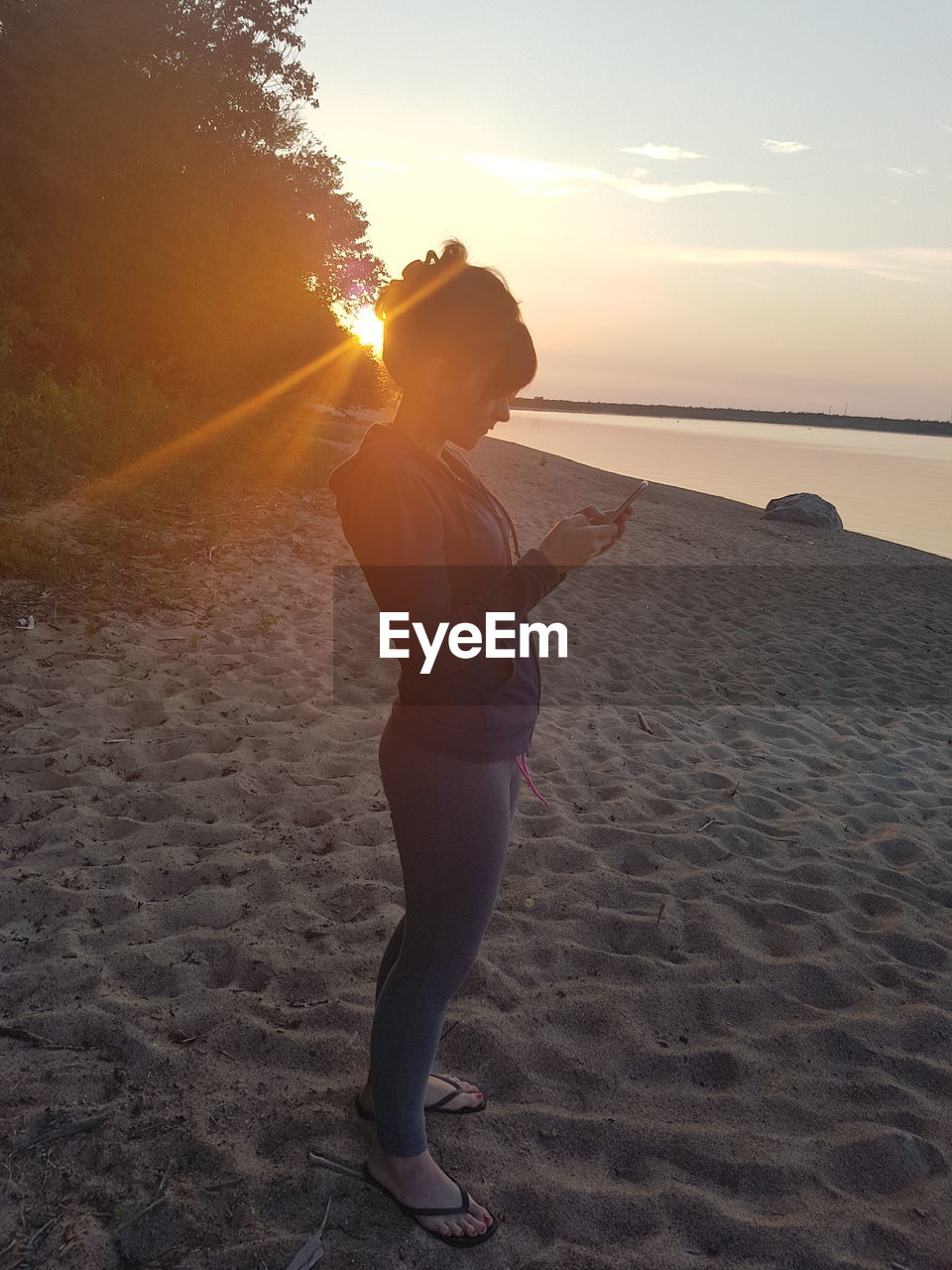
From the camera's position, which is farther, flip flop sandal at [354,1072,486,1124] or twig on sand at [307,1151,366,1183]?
flip flop sandal at [354,1072,486,1124]

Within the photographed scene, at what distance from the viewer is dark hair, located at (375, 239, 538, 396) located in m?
A: 1.66

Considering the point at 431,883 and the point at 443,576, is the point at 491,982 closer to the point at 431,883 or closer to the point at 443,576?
the point at 431,883

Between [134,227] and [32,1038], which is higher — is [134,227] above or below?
above

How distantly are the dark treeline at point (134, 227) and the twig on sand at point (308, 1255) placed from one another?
28.5 feet

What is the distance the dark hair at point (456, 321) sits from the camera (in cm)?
166

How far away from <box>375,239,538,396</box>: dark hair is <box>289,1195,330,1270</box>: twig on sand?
212 cm

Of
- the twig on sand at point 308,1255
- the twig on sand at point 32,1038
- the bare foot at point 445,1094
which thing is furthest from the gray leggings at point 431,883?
the twig on sand at point 32,1038

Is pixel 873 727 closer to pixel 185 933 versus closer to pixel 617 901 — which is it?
pixel 617 901

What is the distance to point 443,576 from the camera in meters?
1.62

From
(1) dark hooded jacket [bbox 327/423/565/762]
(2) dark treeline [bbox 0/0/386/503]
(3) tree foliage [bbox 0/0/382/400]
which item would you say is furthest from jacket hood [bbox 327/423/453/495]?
(3) tree foliage [bbox 0/0/382/400]

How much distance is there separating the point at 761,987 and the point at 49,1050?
2581mm

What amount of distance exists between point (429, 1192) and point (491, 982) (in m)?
1.06
